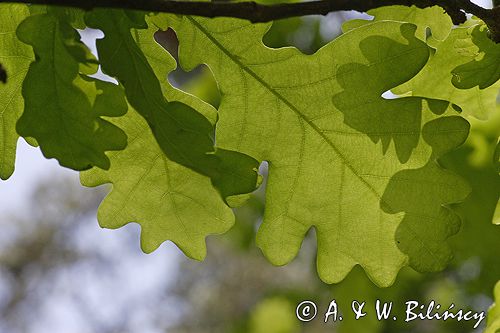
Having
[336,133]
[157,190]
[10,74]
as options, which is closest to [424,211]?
[336,133]

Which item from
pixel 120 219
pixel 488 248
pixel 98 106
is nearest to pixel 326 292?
pixel 488 248

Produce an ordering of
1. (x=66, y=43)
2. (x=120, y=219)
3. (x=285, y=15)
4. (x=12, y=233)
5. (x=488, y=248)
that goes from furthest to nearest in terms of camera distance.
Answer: (x=12, y=233)
(x=488, y=248)
(x=120, y=219)
(x=66, y=43)
(x=285, y=15)

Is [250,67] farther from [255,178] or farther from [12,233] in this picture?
[12,233]

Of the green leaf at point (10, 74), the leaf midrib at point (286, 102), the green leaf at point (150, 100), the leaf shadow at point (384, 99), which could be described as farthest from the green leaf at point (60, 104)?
the leaf shadow at point (384, 99)

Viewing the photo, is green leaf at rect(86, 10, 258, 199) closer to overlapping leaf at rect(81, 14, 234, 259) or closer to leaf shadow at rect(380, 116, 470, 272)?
overlapping leaf at rect(81, 14, 234, 259)

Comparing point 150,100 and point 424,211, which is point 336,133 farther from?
point 150,100

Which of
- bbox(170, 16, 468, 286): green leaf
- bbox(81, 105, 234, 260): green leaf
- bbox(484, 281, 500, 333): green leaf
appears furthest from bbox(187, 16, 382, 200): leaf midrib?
bbox(484, 281, 500, 333): green leaf
